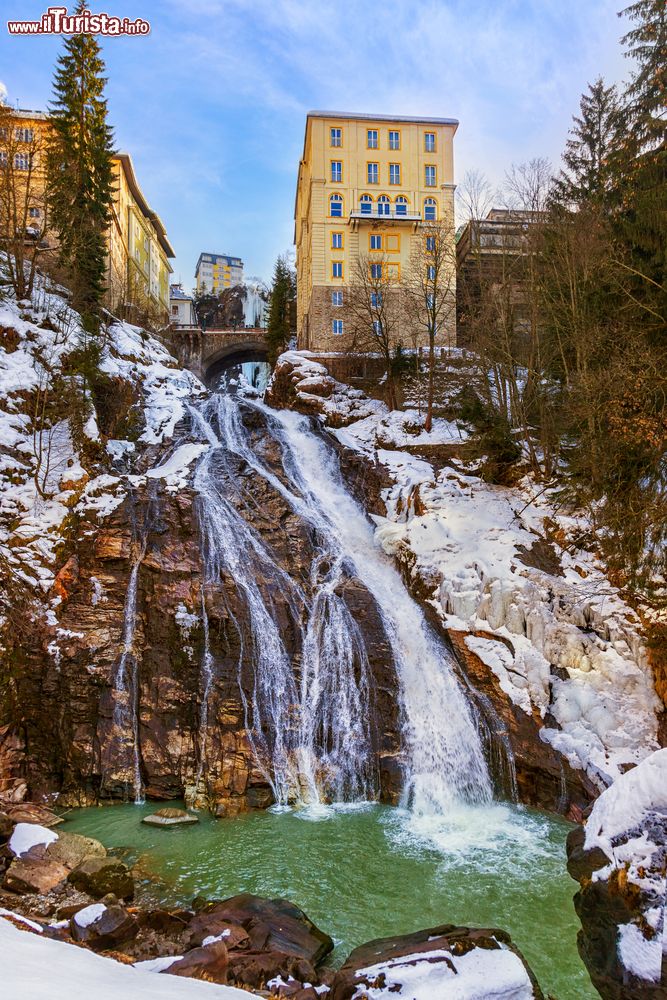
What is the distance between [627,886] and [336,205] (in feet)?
139

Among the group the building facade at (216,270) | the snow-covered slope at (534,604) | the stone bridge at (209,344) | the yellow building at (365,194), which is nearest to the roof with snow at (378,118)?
the yellow building at (365,194)

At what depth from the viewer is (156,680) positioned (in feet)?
44.0

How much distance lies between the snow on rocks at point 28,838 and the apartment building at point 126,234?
2314 centimetres

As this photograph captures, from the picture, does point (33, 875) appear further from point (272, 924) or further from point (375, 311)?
point (375, 311)

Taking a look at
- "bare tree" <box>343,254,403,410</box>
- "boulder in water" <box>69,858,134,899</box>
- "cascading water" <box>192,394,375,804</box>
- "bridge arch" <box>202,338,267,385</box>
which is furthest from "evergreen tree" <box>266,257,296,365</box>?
"boulder in water" <box>69,858,134,899</box>

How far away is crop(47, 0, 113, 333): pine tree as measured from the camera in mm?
26422

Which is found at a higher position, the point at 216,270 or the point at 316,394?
the point at 216,270

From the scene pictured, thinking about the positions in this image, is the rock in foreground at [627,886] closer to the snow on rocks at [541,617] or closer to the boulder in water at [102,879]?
the boulder in water at [102,879]

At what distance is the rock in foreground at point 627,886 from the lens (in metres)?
4.29

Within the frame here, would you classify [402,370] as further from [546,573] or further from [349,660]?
[349,660]

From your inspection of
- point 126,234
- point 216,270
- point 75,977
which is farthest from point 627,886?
point 216,270

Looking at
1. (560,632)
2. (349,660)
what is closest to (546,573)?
(560,632)

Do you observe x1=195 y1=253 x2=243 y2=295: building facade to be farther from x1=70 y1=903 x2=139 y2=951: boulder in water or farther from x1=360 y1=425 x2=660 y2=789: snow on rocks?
x1=70 y1=903 x2=139 y2=951: boulder in water

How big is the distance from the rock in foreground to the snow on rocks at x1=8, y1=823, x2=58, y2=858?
7.99 metres
